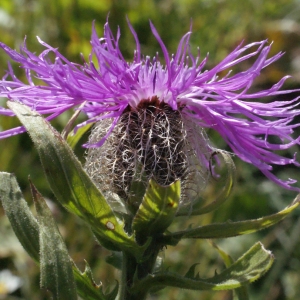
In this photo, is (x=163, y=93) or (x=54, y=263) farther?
(x=163, y=93)

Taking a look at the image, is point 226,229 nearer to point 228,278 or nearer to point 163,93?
point 228,278

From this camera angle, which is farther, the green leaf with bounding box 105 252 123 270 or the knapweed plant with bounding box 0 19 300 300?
the green leaf with bounding box 105 252 123 270

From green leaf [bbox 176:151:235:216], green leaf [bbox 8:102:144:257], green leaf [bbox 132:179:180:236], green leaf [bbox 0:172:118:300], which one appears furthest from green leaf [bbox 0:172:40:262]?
green leaf [bbox 176:151:235:216]

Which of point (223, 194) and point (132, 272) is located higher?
point (223, 194)

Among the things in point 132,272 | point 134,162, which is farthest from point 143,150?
point 132,272

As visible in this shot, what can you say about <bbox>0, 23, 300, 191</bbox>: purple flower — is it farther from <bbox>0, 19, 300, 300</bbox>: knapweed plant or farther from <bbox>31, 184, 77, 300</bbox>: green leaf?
<bbox>31, 184, 77, 300</bbox>: green leaf

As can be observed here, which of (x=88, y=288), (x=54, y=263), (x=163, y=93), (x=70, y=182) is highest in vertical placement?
(x=163, y=93)
